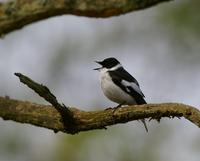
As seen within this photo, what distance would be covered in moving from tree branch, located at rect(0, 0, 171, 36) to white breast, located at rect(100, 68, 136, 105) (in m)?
4.70

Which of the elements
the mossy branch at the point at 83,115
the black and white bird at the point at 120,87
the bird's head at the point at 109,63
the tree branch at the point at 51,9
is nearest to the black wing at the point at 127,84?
the black and white bird at the point at 120,87

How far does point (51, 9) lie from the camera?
3.04 meters

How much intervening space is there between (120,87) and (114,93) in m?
0.18

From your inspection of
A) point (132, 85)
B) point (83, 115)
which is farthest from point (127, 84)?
point (83, 115)

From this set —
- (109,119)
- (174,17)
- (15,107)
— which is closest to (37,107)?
(15,107)

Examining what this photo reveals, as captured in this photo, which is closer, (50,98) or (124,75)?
(50,98)

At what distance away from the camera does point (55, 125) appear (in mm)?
4539

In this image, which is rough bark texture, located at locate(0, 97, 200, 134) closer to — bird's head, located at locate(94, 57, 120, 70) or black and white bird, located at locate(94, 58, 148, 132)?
black and white bird, located at locate(94, 58, 148, 132)

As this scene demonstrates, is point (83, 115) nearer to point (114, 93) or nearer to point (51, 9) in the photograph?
point (51, 9)

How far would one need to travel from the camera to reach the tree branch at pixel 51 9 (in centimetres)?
299

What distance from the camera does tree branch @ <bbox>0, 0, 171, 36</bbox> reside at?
2986 mm

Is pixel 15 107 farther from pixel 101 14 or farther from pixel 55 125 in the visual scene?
pixel 101 14

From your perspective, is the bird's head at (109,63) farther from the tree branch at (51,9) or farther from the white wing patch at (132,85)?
the tree branch at (51,9)

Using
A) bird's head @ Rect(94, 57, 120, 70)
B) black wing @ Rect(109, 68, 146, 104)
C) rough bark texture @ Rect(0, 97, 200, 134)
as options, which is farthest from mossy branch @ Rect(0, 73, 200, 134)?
bird's head @ Rect(94, 57, 120, 70)
